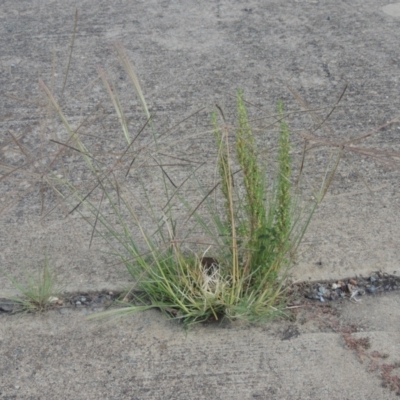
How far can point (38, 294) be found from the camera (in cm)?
208

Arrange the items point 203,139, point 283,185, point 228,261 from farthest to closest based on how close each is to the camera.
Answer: point 203,139 → point 228,261 → point 283,185

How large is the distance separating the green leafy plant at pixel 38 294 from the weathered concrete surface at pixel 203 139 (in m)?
0.05

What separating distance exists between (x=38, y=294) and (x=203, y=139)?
1.15m

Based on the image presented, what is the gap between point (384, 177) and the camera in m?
2.62

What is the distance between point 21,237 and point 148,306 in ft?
2.26

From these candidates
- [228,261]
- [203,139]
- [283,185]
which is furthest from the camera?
[203,139]

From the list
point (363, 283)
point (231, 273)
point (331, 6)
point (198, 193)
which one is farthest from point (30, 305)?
point (331, 6)

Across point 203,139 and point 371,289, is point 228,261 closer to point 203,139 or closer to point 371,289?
point 371,289

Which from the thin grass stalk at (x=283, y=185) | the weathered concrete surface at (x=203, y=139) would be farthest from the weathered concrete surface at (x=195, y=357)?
the thin grass stalk at (x=283, y=185)

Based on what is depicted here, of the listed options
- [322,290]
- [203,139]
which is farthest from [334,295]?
[203,139]

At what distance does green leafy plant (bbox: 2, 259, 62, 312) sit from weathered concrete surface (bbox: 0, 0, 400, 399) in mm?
49

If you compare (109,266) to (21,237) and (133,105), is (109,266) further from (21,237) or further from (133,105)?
(133,105)

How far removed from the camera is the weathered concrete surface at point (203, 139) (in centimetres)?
186

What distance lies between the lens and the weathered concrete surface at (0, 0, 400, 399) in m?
1.86
